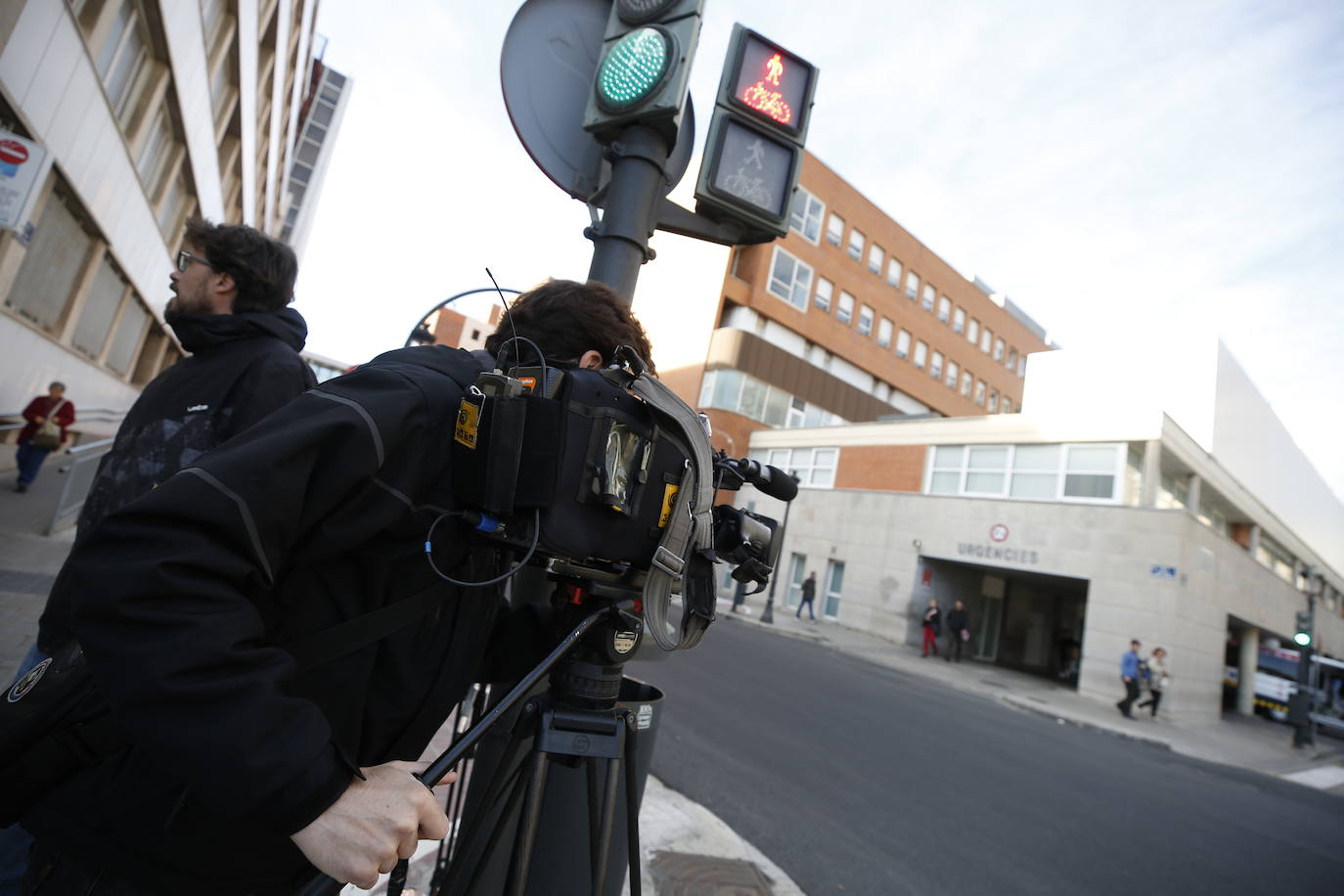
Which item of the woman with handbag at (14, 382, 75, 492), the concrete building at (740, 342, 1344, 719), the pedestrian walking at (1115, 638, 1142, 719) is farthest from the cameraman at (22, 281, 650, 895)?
the concrete building at (740, 342, 1344, 719)

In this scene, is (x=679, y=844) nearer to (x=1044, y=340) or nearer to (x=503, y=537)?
(x=503, y=537)

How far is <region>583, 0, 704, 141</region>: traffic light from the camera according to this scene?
2273 mm

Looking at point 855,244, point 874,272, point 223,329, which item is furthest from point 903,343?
point 223,329

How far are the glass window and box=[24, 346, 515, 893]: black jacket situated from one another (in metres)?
13.9

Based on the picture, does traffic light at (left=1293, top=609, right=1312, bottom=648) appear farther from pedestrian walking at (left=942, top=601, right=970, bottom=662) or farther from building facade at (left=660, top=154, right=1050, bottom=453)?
building facade at (left=660, top=154, right=1050, bottom=453)

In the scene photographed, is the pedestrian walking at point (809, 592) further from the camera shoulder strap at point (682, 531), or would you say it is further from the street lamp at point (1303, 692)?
the camera shoulder strap at point (682, 531)

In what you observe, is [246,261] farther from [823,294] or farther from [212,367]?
[823,294]

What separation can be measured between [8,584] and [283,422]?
6.15 metres

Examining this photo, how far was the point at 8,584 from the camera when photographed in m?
5.07

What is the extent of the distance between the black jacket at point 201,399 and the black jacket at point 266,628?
1.04 metres

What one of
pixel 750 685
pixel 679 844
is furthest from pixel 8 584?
pixel 750 685

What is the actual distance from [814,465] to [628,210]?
2550 cm

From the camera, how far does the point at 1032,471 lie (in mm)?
20312

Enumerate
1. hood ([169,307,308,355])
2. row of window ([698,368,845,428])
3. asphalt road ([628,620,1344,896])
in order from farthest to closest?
1. row of window ([698,368,845,428])
2. asphalt road ([628,620,1344,896])
3. hood ([169,307,308,355])
